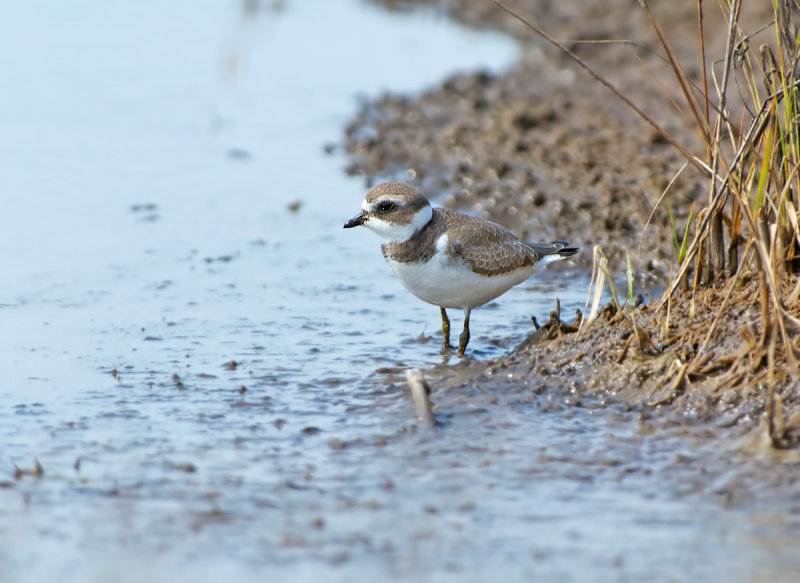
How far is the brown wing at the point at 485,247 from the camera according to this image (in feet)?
23.6

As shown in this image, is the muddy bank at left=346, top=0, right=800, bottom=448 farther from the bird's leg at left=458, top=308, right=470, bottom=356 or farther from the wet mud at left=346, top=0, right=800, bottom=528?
the bird's leg at left=458, top=308, right=470, bottom=356

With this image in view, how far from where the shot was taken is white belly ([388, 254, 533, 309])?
7113 mm

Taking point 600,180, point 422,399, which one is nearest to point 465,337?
point 422,399

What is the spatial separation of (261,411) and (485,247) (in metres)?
1.82

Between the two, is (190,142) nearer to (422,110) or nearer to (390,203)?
(422,110)

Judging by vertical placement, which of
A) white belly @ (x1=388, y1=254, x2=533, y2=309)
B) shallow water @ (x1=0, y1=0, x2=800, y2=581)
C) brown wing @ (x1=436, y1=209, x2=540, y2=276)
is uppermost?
brown wing @ (x1=436, y1=209, x2=540, y2=276)

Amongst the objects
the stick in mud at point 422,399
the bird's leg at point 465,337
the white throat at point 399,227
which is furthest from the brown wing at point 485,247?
the stick in mud at point 422,399

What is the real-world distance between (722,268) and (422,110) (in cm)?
743

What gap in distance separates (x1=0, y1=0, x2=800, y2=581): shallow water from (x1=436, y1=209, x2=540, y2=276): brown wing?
2.24ft

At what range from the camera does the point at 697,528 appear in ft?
16.6

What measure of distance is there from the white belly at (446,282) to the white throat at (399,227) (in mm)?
163

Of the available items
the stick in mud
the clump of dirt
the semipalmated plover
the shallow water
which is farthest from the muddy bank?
the stick in mud

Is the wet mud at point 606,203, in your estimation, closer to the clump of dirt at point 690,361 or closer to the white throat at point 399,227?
the clump of dirt at point 690,361

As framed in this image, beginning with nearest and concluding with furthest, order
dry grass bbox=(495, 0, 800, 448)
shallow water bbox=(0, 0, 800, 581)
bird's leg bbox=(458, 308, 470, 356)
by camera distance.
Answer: shallow water bbox=(0, 0, 800, 581) < dry grass bbox=(495, 0, 800, 448) < bird's leg bbox=(458, 308, 470, 356)
